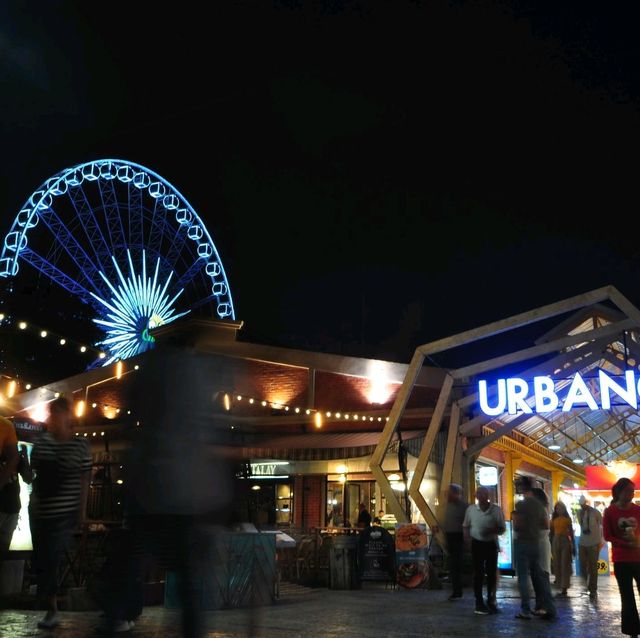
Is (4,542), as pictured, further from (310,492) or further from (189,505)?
(310,492)

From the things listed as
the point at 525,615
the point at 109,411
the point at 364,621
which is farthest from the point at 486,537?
the point at 109,411

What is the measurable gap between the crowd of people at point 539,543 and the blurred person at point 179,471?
4.39 metres

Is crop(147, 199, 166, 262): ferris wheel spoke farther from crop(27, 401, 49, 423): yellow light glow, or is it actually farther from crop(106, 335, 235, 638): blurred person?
crop(106, 335, 235, 638): blurred person

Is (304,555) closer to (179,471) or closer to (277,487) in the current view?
(277,487)

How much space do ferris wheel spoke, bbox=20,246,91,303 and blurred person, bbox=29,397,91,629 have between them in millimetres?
17326

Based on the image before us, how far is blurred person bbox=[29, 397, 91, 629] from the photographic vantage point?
16.3 ft

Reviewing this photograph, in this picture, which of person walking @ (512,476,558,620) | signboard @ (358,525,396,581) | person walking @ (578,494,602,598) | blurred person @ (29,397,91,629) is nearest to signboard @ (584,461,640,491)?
person walking @ (578,494,602,598)

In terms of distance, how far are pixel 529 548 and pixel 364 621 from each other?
2.43m

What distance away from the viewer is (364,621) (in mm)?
7656

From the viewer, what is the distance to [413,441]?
738 inches

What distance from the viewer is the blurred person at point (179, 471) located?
337 cm

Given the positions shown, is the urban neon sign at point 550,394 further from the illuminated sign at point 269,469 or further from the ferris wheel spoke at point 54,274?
the ferris wheel spoke at point 54,274

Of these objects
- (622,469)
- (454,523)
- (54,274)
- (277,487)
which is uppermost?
(54,274)

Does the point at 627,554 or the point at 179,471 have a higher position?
the point at 179,471
